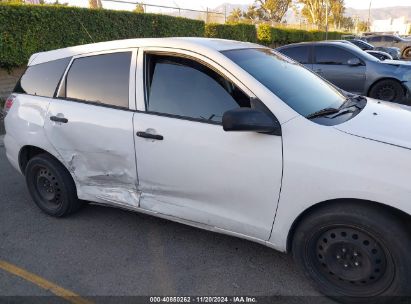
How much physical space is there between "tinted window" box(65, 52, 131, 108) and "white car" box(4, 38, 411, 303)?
0.04ft

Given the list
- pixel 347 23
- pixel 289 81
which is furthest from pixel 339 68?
pixel 347 23

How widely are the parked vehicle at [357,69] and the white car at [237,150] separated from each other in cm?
615

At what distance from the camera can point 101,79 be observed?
11.6ft

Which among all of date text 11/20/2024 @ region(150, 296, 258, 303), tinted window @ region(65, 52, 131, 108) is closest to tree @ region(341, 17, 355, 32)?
tinted window @ region(65, 52, 131, 108)

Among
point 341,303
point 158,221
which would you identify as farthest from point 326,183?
point 158,221

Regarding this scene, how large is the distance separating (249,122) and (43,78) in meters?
2.41

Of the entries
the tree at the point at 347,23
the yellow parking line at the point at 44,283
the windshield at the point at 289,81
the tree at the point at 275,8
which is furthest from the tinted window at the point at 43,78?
the tree at the point at 347,23

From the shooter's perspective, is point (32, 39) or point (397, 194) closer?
point (397, 194)

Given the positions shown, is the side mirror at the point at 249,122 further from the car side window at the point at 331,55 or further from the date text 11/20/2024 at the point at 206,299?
the car side window at the point at 331,55

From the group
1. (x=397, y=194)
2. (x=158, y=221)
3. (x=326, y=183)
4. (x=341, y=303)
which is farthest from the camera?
(x=158, y=221)

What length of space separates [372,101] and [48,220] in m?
3.32

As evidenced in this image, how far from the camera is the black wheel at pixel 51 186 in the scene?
385 centimetres

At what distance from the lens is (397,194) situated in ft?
7.52

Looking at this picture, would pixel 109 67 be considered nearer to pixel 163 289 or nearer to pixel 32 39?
pixel 163 289
